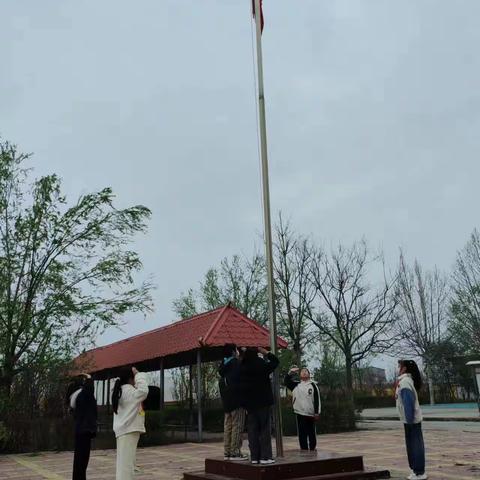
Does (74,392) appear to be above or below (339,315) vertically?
below

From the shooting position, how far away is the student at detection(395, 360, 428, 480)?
8.12 meters

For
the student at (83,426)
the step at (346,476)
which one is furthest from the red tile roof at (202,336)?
the step at (346,476)

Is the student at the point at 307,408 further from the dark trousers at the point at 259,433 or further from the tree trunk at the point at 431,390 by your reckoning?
the tree trunk at the point at 431,390

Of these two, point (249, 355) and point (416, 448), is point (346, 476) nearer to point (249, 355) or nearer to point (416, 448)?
point (416, 448)

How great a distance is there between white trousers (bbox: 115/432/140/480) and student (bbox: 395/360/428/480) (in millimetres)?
3704

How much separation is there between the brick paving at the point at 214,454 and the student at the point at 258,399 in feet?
6.74

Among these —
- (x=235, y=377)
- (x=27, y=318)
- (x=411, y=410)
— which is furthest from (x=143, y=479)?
(x=27, y=318)

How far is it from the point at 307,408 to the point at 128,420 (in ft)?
14.1

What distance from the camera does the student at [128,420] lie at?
7.26m

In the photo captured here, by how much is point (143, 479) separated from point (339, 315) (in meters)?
24.3

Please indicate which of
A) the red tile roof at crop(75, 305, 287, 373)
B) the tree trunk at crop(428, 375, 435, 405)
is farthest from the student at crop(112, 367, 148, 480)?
the tree trunk at crop(428, 375, 435, 405)

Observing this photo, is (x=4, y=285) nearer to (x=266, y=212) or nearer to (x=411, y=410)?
(x=266, y=212)

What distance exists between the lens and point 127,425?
24.0ft

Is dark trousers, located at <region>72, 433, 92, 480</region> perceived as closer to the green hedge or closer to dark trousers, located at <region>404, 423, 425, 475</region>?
dark trousers, located at <region>404, 423, 425, 475</region>
